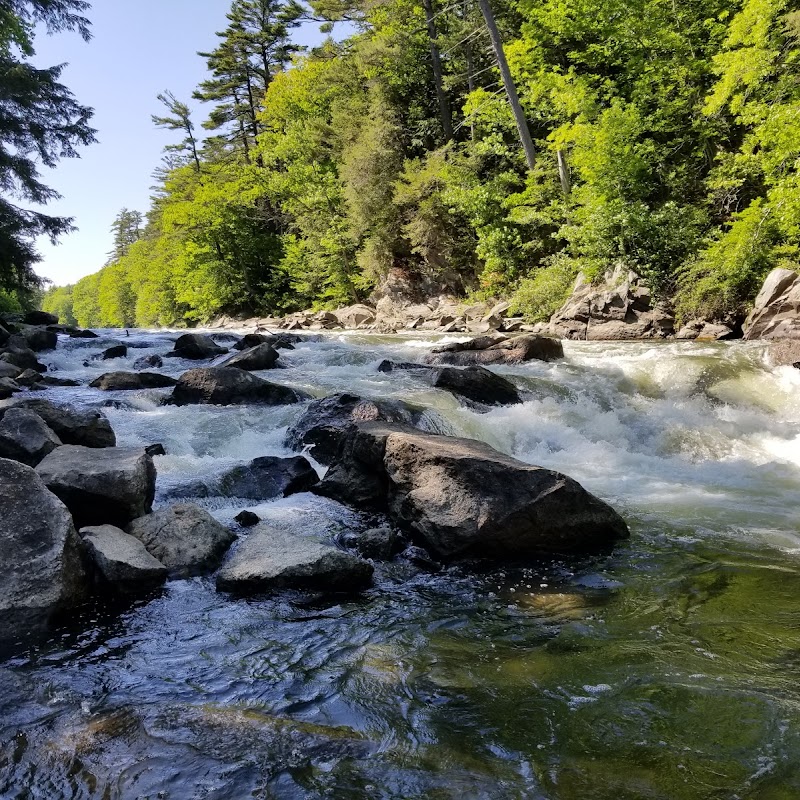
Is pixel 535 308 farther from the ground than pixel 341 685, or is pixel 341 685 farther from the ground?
pixel 535 308

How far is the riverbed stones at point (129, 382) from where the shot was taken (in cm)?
1087

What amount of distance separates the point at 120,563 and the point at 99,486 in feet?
3.30

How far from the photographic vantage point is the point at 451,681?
329cm

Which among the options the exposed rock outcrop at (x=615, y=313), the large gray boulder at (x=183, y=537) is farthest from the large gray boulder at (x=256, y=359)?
the exposed rock outcrop at (x=615, y=313)

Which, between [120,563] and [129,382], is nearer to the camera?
[120,563]

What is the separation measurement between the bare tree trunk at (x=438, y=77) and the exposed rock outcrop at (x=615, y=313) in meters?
12.2

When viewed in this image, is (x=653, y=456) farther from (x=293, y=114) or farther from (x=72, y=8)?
(x=293, y=114)

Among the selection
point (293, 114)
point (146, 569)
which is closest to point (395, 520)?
point (146, 569)

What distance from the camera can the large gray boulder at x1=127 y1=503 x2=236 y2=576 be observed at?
4812 millimetres

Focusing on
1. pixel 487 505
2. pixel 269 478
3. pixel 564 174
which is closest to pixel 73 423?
pixel 269 478

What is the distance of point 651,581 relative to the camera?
4.50 metres

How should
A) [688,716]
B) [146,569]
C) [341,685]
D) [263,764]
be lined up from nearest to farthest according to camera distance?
[263,764] < [688,716] < [341,685] < [146,569]

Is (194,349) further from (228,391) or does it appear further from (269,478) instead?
(269,478)

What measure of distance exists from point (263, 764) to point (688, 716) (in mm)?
2118
